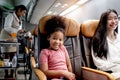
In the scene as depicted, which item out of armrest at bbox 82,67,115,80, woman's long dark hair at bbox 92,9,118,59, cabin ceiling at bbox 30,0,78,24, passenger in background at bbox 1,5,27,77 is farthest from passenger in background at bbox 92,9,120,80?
cabin ceiling at bbox 30,0,78,24

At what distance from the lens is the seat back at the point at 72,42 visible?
1.86 metres

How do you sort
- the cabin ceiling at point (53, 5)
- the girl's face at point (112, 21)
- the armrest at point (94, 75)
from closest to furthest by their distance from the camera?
the armrest at point (94, 75) < the girl's face at point (112, 21) < the cabin ceiling at point (53, 5)

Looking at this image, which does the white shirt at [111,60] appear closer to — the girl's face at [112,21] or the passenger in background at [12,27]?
the girl's face at [112,21]

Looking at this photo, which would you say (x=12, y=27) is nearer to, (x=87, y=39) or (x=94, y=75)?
(x=87, y=39)

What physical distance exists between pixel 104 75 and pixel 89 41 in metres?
0.67

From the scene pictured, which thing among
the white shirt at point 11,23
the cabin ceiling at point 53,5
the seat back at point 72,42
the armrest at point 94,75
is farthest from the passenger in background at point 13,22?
the cabin ceiling at point 53,5

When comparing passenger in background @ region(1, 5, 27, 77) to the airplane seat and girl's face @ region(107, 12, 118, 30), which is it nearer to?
the airplane seat

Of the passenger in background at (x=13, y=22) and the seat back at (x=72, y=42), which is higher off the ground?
the passenger in background at (x=13, y=22)

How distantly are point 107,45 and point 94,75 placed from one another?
1.38 feet

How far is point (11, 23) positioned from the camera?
318 centimetres

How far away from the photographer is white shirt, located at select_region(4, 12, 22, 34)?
3.14 m

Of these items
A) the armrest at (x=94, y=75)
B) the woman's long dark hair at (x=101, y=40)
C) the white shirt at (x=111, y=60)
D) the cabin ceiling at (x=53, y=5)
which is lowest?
the armrest at (x=94, y=75)

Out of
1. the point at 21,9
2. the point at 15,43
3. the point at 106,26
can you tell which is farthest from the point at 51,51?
the point at 21,9

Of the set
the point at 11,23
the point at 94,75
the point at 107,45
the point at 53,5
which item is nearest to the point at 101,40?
the point at 107,45
